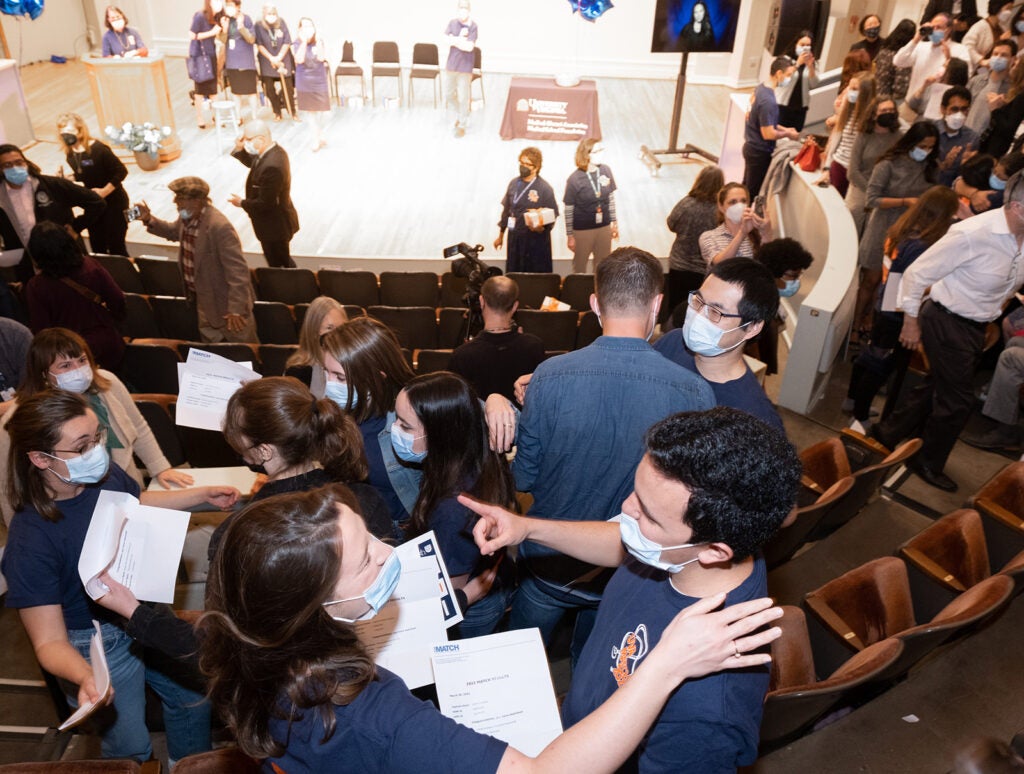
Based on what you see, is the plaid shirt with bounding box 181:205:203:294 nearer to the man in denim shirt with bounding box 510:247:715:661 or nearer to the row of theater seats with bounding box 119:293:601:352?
the row of theater seats with bounding box 119:293:601:352

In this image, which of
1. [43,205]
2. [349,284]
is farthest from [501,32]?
[43,205]

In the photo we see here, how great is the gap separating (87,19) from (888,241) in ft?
52.5

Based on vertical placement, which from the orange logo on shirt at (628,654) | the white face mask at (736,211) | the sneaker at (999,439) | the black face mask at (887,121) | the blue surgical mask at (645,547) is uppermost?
the black face mask at (887,121)

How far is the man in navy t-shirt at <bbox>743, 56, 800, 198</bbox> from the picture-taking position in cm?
778

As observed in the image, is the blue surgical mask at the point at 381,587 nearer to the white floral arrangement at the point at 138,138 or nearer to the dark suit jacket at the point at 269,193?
the dark suit jacket at the point at 269,193

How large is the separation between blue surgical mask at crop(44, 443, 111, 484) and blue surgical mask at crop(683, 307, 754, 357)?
2048 mm

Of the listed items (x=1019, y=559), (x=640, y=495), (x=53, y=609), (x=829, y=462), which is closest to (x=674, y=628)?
(x=640, y=495)

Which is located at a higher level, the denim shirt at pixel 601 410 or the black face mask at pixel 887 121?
the black face mask at pixel 887 121

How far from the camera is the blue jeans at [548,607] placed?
2697mm

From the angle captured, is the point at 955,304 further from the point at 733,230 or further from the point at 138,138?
the point at 138,138

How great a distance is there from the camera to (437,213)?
28.8 feet

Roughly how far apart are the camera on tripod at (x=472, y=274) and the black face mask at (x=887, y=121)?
379 cm

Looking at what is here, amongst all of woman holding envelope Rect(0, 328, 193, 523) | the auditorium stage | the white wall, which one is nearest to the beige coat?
woman holding envelope Rect(0, 328, 193, 523)

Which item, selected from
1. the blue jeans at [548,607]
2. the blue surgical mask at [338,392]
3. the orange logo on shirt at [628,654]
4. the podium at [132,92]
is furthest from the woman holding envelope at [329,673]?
the podium at [132,92]
